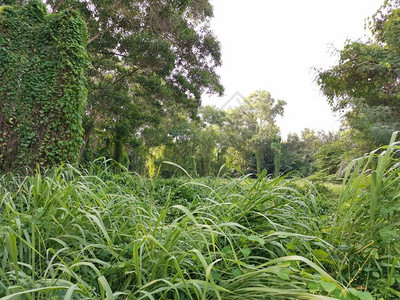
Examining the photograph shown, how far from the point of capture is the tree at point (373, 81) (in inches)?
312

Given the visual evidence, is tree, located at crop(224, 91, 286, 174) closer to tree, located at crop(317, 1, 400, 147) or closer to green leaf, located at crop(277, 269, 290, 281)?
tree, located at crop(317, 1, 400, 147)

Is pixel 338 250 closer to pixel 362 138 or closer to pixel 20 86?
pixel 20 86

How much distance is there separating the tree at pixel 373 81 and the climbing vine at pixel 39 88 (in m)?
7.98

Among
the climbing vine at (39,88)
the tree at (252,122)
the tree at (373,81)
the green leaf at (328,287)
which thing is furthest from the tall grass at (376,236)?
the tree at (252,122)

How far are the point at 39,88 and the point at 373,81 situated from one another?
9.70 m

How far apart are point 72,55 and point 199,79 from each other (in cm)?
576

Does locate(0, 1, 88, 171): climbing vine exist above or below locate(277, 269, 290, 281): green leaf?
above

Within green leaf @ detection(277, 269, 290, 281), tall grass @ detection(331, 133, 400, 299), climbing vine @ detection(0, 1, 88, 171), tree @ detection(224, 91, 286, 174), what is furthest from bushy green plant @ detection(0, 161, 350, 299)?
tree @ detection(224, 91, 286, 174)

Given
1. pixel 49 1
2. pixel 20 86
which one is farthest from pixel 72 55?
pixel 49 1

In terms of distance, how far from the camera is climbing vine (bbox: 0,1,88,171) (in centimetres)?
388

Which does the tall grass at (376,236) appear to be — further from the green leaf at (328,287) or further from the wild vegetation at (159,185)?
the green leaf at (328,287)

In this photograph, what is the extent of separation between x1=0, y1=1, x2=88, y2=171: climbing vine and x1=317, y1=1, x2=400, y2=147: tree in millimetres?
7975

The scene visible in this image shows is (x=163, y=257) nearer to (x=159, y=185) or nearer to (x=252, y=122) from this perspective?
(x=159, y=185)

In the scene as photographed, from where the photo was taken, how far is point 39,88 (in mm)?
4000
